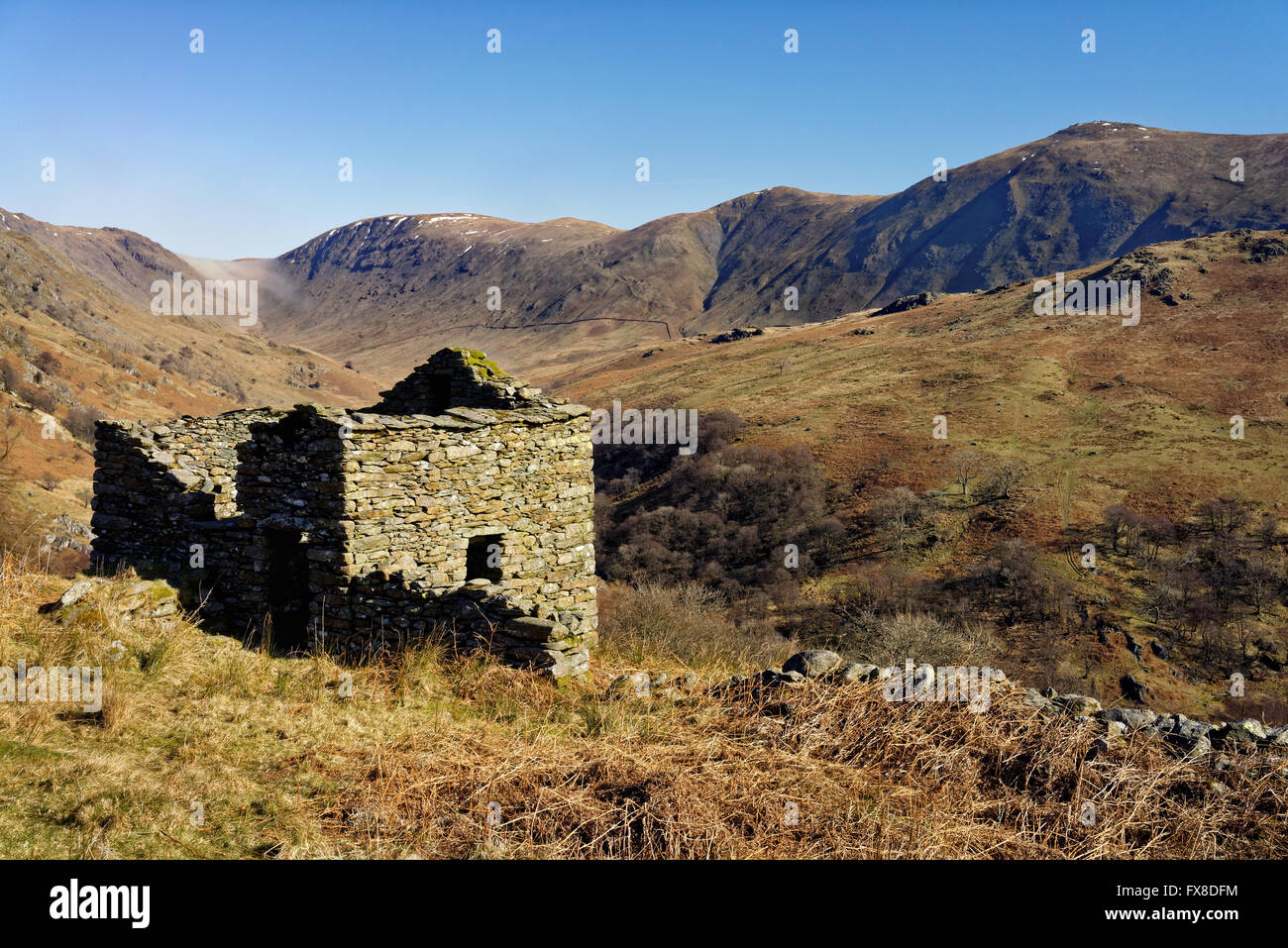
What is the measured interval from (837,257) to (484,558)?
165 metres

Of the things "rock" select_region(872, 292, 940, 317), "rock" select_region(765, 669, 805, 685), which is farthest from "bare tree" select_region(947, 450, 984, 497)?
"rock" select_region(872, 292, 940, 317)

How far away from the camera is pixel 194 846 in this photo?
3.68 metres

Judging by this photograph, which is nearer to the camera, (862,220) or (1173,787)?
(1173,787)

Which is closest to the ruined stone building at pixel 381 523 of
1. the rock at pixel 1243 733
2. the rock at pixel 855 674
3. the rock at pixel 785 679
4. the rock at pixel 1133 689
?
the rock at pixel 785 679

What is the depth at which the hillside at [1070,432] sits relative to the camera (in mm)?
25562

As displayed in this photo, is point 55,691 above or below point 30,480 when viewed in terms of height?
below

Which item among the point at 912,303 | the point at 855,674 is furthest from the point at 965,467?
the point at 912,303

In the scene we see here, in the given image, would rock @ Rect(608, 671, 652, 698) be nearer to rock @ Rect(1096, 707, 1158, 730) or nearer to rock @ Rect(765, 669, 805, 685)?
rock @ Rect(765, 669, 805, 685)

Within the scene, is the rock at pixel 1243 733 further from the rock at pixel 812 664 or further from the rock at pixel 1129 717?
the rock at pixel 812 664

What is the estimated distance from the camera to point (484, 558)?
8625 millimetres

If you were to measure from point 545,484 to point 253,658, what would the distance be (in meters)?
3.71

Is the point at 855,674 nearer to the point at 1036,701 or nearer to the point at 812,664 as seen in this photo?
the point at 812,664

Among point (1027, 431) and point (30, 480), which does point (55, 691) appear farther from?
point (1027, 431)
